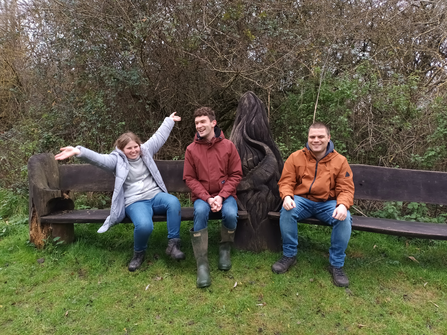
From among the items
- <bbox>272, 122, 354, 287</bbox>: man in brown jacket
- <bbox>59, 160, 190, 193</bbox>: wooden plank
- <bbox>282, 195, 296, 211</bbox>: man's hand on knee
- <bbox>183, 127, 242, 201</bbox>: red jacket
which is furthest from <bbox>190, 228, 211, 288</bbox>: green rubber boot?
<bbox>59, 160, 190, 193</bbox>: wooden plank

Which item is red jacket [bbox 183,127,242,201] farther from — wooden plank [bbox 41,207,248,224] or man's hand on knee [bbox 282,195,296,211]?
man's hand on knee [bbox 282,195,296,211]

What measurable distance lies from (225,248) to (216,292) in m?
0.50

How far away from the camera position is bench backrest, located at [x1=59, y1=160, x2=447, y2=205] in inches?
134

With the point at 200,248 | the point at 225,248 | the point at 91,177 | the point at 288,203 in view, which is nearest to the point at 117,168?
the point at 91,177

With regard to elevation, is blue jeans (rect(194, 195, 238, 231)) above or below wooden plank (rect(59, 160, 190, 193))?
below

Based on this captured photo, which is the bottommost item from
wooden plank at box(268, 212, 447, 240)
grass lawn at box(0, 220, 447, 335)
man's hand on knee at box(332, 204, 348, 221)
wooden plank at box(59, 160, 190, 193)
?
grass lawn at box(0, 220, 447, 335)

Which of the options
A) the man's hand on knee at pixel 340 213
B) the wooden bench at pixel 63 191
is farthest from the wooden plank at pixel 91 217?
the man's hand on knee at pixel 340 213

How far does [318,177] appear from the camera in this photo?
9.62ft

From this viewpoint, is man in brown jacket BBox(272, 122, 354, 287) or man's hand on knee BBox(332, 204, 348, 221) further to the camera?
man in brown jacket BBox(272, 122, 354, 287)

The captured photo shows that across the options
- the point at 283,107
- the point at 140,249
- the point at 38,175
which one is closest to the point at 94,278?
the point at 140,249

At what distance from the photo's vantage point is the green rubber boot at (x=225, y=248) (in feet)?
9.80

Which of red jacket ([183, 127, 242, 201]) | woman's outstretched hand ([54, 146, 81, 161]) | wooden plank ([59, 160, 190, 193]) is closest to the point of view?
woman's outstretched hand ([54, 146, 81, 161])

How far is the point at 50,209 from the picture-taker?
131 inches

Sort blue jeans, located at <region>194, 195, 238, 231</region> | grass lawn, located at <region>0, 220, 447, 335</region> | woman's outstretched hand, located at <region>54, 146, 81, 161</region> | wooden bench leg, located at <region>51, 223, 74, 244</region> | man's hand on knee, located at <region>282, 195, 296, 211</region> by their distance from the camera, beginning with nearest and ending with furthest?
grass lawn, located at <region>0, 220, 447, 335</region>
woman's outstretched hand, located at <region>54, 146, 81, 161</region>
man's hand on knee, located at <region>282, 195, 296, 211</region>
blue jeans, located at <region>194, 195, 238, 231</region>
wooden bench leg, located at <region>51, 223, 74, 244</region>
